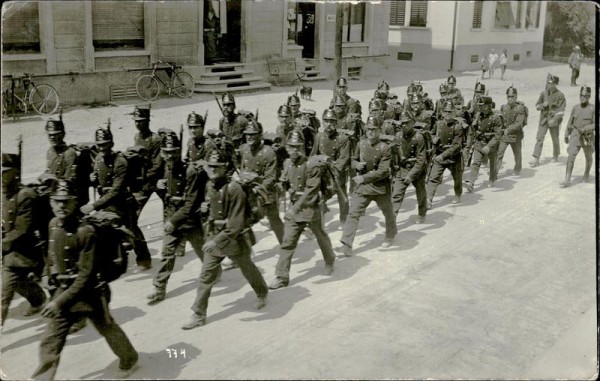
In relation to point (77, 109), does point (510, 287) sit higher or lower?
lower

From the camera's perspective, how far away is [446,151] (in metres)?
12.3

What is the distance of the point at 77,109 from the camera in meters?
18.7

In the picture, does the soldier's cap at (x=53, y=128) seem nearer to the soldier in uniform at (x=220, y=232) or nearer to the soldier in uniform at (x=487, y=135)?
the soldier in uniform at (x=220, y=232)

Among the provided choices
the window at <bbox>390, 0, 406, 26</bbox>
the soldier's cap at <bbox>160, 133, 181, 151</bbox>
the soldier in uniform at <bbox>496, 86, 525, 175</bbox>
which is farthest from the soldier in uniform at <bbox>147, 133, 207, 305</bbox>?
the window at <bbox>390, 0, 406, 26</bbox>

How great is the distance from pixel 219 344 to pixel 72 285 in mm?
1766

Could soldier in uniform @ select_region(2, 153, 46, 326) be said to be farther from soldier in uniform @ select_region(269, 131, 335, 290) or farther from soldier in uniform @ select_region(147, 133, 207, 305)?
soldier in uniform @ select_region(269, 131, 335, 290)

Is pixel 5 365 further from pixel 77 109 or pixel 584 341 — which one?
pixel 77 109

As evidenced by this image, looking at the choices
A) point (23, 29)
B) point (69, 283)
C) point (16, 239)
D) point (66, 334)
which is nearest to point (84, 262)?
point (69, 283)

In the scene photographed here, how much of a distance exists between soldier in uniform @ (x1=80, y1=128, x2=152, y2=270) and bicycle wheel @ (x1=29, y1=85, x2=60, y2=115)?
32.4ft

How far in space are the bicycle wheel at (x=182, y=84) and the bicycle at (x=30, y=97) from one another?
14.1ft

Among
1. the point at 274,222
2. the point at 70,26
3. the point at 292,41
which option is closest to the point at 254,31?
the point at 292,41

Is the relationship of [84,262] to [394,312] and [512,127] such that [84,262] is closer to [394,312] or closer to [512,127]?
[394,312]

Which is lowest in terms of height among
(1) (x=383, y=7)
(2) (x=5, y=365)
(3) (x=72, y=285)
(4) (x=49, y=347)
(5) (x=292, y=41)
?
(2) (x=5, y=365)

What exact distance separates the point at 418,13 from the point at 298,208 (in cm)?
3034
